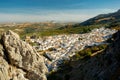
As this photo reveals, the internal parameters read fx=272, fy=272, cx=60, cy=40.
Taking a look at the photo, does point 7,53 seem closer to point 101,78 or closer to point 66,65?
point 101,78

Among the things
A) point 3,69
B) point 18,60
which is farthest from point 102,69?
point 3,69

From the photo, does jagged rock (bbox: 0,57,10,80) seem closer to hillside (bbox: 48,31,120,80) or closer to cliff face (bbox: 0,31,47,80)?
cliff face (bbox: 0,31,47,80)

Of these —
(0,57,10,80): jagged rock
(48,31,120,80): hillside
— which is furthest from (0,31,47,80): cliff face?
(48,31,120,80): hillside

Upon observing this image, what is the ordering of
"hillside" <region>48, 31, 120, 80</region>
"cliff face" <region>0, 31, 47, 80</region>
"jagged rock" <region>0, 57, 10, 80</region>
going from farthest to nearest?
1. "cliff face" <region>0, 31, 47, 80</region>
2. "jagged rock" <region>0, 57, 10, 80</region>
3. "hillside" <region>48, 31, 120, 80</region>

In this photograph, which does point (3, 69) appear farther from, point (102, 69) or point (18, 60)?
point (102, 69)

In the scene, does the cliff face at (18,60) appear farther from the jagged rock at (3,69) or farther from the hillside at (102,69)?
the hillside at (102,69)

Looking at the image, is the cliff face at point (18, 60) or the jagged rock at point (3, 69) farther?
the cliff face at point (18, 60)

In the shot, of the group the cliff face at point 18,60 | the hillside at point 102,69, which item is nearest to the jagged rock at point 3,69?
the cliff face at point 18,60

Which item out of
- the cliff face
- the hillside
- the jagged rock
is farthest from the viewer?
the cliff face

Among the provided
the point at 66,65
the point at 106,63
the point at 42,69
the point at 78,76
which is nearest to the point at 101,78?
the point at 106,63
